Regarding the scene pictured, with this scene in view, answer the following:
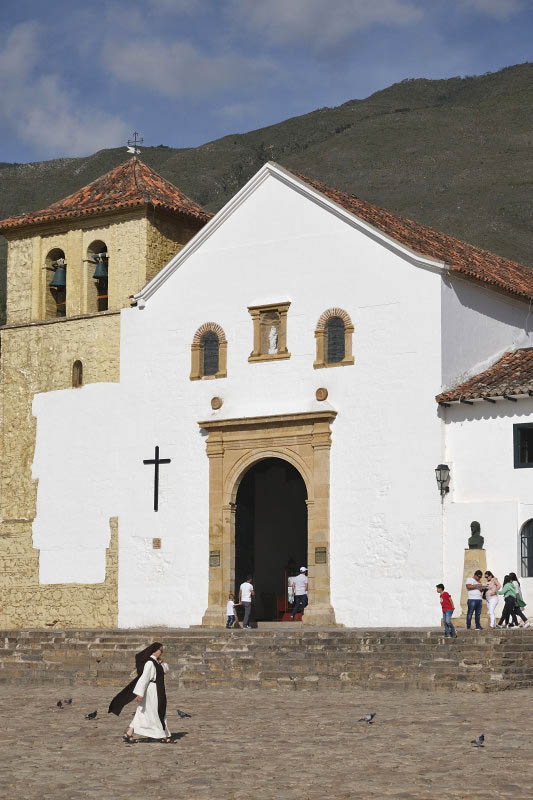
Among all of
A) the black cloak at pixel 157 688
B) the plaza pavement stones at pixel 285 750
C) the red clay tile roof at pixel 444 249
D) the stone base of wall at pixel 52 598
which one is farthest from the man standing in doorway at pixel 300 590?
the black cloak at pixel 157 688

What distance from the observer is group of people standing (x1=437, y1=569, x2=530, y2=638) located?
22.5 metres

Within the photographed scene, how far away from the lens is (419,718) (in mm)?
16312

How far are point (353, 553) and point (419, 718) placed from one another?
9.40 m

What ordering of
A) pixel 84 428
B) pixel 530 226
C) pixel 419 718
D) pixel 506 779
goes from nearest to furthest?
pixel 506 779
pixel 419 718
pixel 84 428
pixel 530 226

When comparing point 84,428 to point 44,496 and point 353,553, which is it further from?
point 353,553

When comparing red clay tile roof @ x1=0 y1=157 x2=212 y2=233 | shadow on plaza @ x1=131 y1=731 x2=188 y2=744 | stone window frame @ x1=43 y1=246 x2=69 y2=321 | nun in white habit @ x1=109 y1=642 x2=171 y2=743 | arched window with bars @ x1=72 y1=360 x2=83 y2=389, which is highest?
red clay tile roof @ x1=0 y1=157 x2=212 y2=233

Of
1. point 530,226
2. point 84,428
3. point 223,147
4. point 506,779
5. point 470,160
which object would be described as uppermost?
Answer: point 223,147

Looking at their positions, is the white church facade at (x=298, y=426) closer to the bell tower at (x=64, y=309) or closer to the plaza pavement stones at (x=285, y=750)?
the bell tower at (x=64, y=309)

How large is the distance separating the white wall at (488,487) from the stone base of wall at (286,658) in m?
3.46

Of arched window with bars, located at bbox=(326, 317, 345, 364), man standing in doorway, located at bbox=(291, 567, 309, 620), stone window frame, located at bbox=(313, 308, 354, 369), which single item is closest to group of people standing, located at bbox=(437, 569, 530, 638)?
man standing in doorway, located at bbox=(291, 567, 309, 620)

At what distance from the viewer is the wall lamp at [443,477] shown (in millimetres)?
24734

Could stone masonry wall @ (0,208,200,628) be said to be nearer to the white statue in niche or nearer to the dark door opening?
the dark door opening

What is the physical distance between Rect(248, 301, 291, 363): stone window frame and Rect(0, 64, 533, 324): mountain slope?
4268cm

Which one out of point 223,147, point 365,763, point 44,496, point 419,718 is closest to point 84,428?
point 44,496
